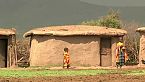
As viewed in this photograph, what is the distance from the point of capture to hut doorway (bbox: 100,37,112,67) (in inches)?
1104

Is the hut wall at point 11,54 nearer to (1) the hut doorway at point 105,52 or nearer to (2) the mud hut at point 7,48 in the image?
(2) the mud hut at point 7,48

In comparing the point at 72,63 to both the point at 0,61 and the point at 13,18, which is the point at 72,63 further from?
the point at 13,18

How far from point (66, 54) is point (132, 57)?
11.5 m

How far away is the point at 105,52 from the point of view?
28.1 m

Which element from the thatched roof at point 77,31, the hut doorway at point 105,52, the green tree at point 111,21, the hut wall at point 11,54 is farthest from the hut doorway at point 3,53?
the green tree at point 111,21

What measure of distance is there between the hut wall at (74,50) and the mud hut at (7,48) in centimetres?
185

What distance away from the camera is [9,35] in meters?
27.7

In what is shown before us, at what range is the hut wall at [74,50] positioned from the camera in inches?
1073

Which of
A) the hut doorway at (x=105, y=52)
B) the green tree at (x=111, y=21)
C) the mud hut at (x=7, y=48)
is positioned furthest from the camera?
the green tree at (x=111, y=21)

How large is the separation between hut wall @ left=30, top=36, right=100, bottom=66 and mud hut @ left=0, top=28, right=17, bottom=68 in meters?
1.85

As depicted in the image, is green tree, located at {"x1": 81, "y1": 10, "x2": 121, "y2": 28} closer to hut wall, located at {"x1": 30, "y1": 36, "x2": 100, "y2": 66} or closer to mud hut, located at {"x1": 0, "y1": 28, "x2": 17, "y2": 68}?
hut wall, located at {"x1": 30, "y1": 36, "x2": 100, "y2": 66}

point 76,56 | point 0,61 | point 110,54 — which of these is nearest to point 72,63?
point 76,56

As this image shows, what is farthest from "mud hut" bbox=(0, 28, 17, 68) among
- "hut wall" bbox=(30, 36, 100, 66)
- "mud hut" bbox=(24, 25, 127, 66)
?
"hut wall" bbox=(30, 36, 100, 66)

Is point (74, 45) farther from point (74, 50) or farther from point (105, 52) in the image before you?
point (105, 52)
